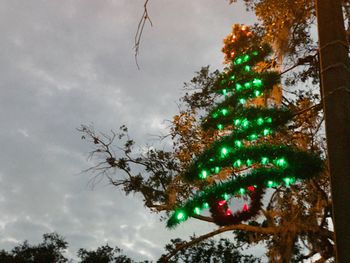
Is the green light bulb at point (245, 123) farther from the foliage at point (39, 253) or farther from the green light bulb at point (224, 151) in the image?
the foliage at point (39, 253)

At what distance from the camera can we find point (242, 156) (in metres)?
3.14

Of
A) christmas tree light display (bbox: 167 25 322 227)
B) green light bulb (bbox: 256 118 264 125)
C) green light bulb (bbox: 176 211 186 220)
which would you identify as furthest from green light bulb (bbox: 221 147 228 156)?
green light bulb (bbox: 176 211 186 220)

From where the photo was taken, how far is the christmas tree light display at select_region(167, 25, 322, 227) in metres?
2.96

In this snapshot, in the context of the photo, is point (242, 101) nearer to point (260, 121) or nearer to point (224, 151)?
point (260, 121)

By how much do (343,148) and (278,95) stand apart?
336 cm

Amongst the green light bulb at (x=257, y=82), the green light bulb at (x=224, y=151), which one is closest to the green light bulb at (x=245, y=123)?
the green light bulb at (x=224, y=151)

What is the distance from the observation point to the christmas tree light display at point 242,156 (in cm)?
296

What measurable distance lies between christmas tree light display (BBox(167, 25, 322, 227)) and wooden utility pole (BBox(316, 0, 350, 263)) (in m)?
0.60

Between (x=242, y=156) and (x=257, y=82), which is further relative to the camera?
(x=257, y=82)

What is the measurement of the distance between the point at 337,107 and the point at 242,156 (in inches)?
39.8

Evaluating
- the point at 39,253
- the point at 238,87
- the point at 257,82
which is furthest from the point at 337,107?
the point at 39,253

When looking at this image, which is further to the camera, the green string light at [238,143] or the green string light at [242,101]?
the green string light at [242,101]

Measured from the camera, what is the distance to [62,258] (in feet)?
59.3

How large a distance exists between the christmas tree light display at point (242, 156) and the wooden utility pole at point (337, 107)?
599mm
